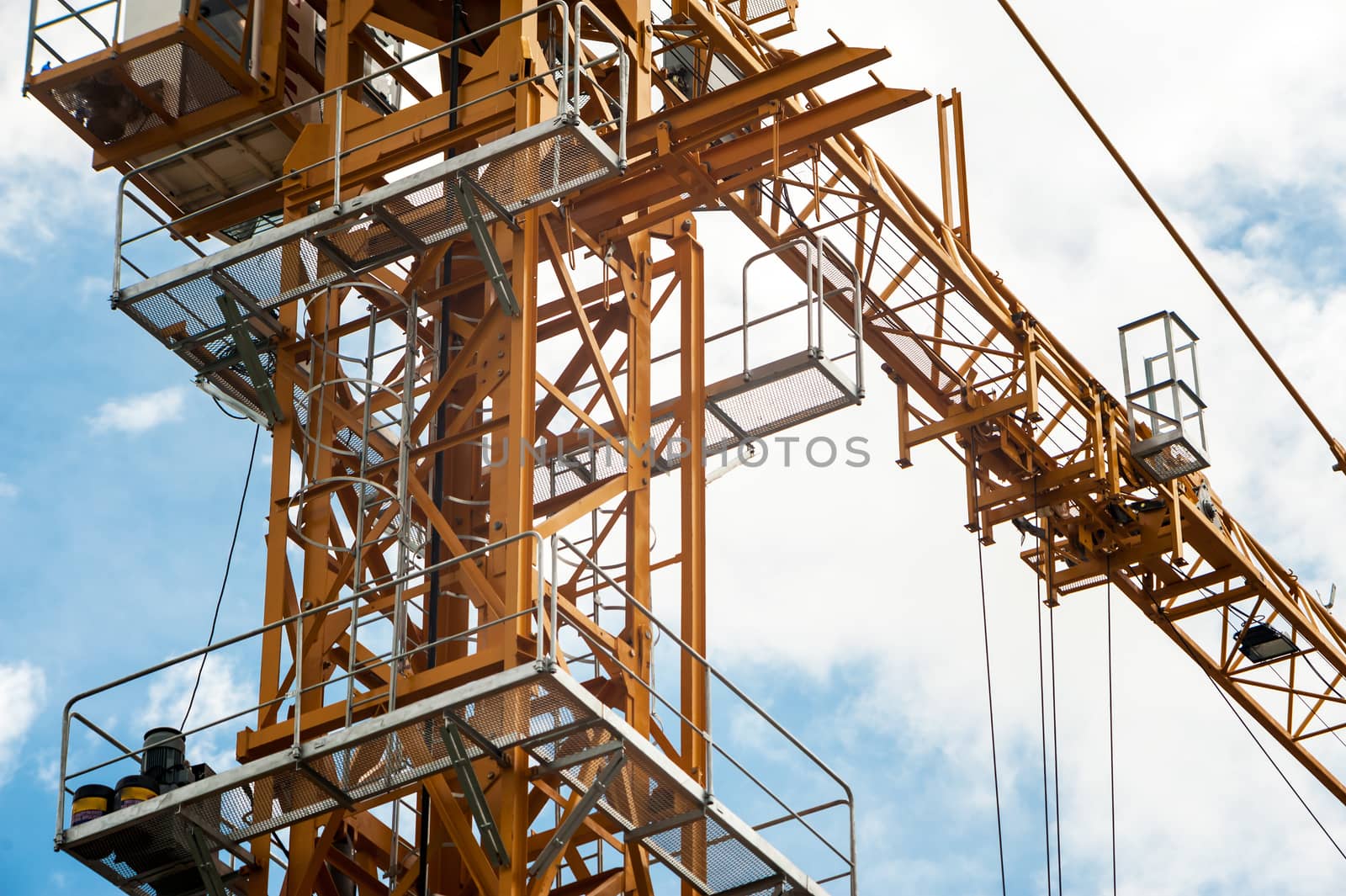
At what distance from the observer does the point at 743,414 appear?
23703mm

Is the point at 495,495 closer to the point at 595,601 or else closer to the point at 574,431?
the point at 595,601

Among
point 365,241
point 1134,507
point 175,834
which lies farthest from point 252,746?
point 1134,507

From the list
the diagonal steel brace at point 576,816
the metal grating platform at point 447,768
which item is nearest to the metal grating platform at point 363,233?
the metal grating platform at point 447,768

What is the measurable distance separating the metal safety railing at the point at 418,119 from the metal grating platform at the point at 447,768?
479 centimetres

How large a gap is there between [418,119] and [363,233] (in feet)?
5.29

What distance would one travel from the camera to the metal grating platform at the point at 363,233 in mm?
20125

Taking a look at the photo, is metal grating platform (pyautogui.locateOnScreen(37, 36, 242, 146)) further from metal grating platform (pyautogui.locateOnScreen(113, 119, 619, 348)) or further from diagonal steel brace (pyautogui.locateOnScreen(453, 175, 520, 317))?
diagonal steel brace (pyautogui.locateOnScreen(453, 175, 520, 317))

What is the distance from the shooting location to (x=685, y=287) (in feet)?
78.4

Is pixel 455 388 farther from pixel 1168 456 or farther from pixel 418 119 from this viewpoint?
pixel 1168 456

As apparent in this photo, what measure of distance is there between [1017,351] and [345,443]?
38.7ft

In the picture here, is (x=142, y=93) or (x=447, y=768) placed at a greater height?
(x=142, y=93)

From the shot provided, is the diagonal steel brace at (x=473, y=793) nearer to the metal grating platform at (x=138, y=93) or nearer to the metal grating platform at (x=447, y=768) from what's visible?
the metal grating platform at (x=447, y=768)

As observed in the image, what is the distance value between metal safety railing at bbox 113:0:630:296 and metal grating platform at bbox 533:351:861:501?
271 centimetres

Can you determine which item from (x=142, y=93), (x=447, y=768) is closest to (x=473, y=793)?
(x=447, y=768)
